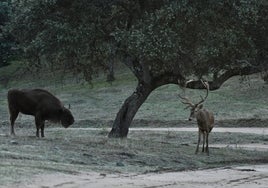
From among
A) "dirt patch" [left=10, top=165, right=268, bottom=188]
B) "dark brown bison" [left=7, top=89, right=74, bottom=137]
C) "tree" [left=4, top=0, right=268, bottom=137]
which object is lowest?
"dirt patch" [left=10, top=165, right=268, bottom=188]

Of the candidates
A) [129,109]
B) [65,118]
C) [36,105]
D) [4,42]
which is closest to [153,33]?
[36,105]

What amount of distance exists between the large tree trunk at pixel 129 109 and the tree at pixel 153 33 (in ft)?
7.00

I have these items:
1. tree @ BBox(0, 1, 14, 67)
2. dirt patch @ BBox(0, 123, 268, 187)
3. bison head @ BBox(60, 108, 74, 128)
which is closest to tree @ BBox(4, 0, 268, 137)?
bison head @ BBox(60, 108, 74, 128)

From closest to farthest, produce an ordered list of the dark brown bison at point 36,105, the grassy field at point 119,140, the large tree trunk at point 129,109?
the grassy field at point 119,140 < the dark brown bison at point 36,105 < the large tree trunk at point 129,109

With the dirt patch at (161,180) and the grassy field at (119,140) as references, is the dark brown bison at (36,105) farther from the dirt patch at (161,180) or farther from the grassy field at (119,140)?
the dirt patch at (161,180)

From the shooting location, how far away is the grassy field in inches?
648

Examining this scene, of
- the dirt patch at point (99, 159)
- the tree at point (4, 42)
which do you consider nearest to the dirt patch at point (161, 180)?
the dirt patch at point (99, 159)

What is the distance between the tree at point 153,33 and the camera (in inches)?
715

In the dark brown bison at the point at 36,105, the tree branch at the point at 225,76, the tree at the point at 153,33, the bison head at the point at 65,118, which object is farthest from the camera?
the bison head at the point at 65,118

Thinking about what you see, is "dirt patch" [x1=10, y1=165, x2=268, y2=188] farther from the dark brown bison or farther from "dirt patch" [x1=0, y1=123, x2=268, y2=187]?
the dark brown bison

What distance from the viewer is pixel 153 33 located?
17922 mm

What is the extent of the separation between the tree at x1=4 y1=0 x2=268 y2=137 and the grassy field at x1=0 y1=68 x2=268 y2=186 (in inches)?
109

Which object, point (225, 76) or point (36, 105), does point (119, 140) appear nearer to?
point (36, 105)

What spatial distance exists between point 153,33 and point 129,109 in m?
6.70
